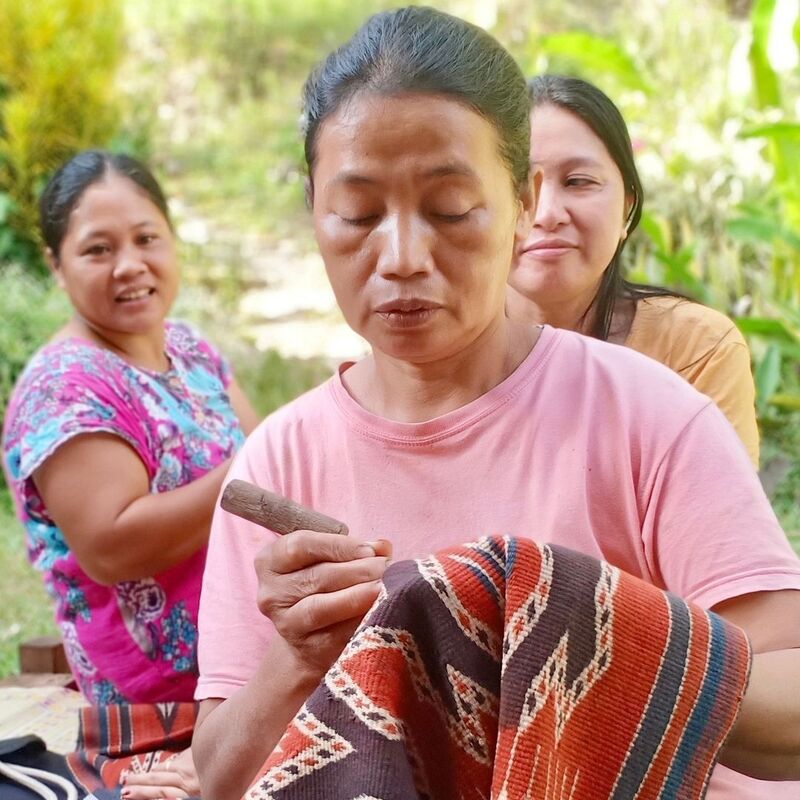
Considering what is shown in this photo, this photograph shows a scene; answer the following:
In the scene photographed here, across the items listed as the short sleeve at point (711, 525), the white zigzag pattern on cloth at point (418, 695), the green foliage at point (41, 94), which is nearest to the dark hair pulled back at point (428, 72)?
the short sleeve at point (711, 525)

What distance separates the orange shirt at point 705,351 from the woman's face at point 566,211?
185 mm

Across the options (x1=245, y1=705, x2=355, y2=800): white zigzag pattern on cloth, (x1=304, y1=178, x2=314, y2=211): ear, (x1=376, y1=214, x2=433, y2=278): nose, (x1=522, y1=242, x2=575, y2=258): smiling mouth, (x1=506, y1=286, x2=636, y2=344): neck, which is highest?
(x1=304, y1=178, x2=314, y2=211): ear

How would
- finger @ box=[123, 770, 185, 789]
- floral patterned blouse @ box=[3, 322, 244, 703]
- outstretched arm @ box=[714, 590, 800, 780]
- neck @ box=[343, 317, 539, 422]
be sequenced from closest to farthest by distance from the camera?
outstretched arm @ box=[714, 590, 800, 780], neck @ box=[343, 317, 539, 422], finger @ box=[123, 770, 185, 789], floral patterned blouse @ box=[3, 322, 244, 703]

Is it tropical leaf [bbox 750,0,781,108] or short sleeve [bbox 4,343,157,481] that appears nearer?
short sleeve [bbox 4,343,157,481]

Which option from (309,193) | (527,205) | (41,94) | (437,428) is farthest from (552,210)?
(41,94)

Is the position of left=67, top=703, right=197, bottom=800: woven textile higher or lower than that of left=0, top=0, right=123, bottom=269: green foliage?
lower

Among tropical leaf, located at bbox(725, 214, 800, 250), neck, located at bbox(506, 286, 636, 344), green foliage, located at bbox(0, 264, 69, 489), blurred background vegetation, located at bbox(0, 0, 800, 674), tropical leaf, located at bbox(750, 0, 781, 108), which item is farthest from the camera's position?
green foliage, located at bbox(0, 264, 69, 489)

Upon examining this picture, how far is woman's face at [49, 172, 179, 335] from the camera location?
3207 mm

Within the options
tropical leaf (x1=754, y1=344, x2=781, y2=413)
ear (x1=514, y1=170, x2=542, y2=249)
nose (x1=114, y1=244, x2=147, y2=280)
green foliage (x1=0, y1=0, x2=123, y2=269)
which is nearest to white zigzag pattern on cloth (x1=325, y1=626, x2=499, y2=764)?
ear (x1=514, y1=170, x2=542, y2=249)

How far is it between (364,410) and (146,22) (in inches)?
409

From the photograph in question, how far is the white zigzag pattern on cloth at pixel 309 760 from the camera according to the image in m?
1.19

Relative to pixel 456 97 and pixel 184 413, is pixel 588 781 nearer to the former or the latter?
pixel 456 97

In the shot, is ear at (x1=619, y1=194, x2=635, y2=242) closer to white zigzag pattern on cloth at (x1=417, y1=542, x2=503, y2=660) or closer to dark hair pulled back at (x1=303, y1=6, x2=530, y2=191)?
dark hair pulled back at (x1=303, y1=6, x2=530, y2=191)

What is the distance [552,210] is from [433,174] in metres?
1.18
